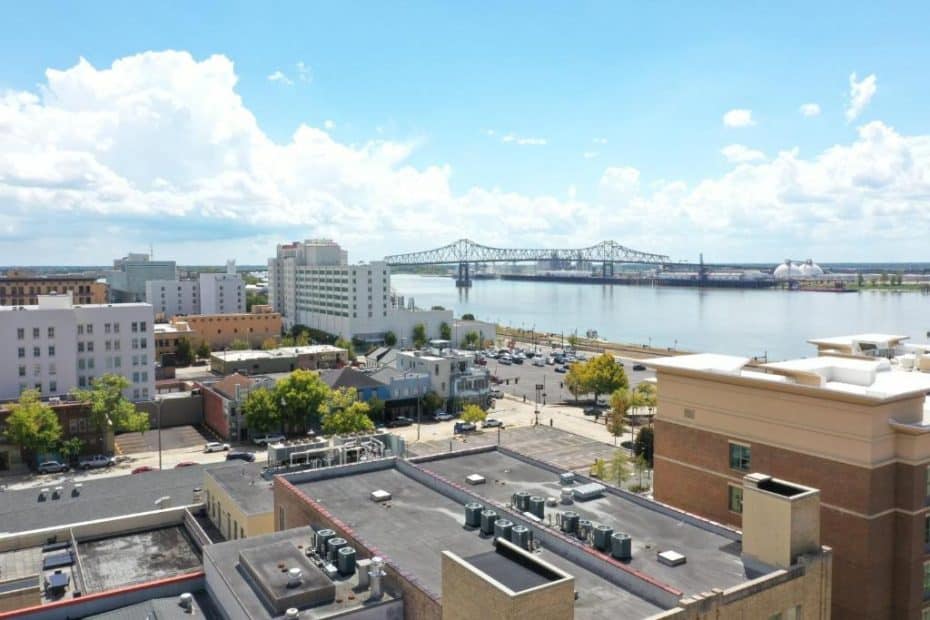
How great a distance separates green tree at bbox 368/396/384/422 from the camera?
141 feet

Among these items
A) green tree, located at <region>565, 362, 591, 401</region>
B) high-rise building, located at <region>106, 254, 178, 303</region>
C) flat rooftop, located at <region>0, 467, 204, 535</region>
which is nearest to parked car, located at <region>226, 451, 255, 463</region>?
flat rooftop, located at <region>0, 467, 204, 535</region>

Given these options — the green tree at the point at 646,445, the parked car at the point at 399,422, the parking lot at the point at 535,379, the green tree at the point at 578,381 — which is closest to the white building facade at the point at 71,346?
the parked car at the point at 399,422

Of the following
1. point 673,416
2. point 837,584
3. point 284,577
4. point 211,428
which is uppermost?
point 673,416

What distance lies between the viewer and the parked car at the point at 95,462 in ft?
110

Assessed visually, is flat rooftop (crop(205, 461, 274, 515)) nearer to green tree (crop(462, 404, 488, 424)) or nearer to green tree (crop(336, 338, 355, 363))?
green tree (crop(462, 404, 488, 424))

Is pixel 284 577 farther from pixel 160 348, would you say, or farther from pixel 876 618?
pixel 160 348

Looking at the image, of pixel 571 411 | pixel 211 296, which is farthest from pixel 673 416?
pixel 211 296

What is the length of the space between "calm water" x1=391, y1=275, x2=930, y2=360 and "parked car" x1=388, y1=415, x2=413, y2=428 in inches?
1926

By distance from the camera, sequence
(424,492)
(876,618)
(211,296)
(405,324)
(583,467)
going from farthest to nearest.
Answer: (211,296) → (405,324) → (583,467) → (424,492) → (876,618)

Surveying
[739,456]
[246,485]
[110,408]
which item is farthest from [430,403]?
[739,456]

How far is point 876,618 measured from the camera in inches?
534

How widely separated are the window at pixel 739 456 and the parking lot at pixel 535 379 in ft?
112

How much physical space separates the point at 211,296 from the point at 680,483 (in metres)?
85.7

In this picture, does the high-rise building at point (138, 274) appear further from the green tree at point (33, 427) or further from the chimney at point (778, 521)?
the chimney at point (778, 521)
